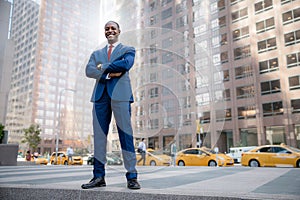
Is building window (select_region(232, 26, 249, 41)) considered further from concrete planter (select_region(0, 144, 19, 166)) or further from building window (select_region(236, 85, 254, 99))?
concrete planter (select_region(0, 144, 19, 166))

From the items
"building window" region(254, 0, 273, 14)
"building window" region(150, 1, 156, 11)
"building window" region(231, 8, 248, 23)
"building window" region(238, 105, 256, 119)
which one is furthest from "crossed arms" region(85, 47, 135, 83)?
"building window" region(231, 8, 248, 23)

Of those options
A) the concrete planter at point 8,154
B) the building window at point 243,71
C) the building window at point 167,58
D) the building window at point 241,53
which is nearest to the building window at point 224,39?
the building window at point 241,53

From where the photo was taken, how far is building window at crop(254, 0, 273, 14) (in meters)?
29.0

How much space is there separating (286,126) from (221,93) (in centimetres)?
2671

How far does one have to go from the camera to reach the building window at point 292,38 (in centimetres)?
2659

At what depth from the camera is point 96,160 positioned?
111 inches

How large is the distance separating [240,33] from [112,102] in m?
31.2

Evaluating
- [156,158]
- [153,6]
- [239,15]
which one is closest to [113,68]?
[156,158]

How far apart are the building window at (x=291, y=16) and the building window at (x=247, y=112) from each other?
9.81 m

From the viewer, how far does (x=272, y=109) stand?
92.6ft

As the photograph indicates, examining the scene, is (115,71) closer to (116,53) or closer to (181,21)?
(116,53)

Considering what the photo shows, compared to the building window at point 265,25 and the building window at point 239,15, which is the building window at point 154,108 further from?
the building window at point 239,15

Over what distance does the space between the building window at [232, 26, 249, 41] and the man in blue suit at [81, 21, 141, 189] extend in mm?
30636

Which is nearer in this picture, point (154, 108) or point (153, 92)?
point (154, 108)
